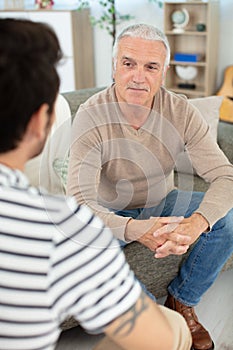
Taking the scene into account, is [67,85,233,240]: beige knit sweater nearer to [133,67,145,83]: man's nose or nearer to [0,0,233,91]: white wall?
[133,67,145,83]: man's nose

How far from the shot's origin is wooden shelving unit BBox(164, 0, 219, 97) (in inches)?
145

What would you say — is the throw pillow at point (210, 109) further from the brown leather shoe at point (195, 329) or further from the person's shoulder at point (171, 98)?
the brown leather shoe at point (195, 329)

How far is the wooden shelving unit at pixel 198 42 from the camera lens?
3682 mm

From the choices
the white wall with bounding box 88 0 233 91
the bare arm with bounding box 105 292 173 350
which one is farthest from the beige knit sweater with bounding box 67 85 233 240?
the white wall with bounding box 88 0 233 91

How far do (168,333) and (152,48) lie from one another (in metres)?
1.10

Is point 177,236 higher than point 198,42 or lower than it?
lower

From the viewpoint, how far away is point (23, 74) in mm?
671

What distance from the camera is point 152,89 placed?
1.68 m

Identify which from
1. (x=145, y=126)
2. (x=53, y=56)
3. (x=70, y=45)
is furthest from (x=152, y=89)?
(x=70, y=45)

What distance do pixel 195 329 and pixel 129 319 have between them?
1.04 m

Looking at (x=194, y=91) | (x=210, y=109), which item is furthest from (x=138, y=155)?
(x=194, y=91)

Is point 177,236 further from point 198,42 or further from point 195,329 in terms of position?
point 198,42

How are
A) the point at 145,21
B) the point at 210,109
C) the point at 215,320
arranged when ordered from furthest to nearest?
the point at 145,21, the point at 210,109, the point at 215,320

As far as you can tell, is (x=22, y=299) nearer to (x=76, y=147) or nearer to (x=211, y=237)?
(x=76, y=147)
